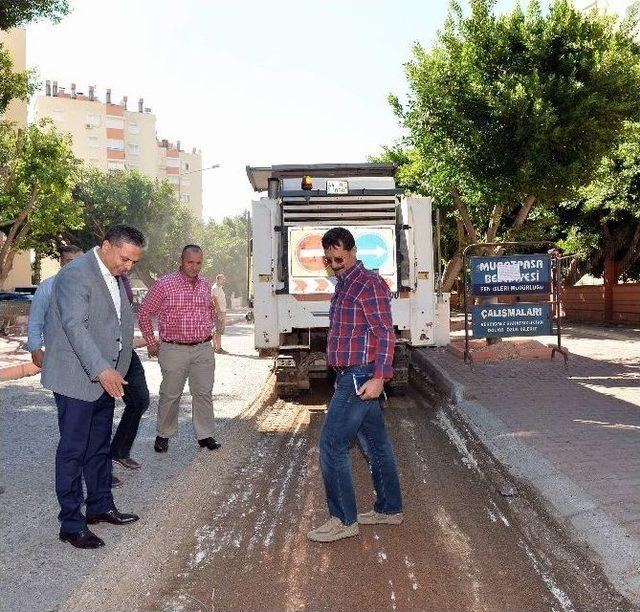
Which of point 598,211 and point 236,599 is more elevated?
point 598,211

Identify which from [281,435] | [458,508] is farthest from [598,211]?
[458,508]

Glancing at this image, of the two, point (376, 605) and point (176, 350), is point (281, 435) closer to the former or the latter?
point (176, 350)

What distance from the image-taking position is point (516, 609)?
11.6 ft

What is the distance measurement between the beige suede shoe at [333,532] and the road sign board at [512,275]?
8.45 meters

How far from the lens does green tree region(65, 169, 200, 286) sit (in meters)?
46.5

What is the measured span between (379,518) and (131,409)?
2390 mm

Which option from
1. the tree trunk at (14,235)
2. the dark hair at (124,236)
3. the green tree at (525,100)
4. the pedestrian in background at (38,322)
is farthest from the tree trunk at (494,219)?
the tree trunk at (14,235)

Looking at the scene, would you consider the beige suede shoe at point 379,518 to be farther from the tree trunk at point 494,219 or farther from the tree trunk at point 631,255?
the tree trunk at point 631,255

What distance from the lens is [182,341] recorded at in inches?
262

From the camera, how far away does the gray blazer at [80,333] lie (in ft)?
13.6

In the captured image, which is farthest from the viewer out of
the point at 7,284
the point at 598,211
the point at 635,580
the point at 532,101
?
the point at 7,284

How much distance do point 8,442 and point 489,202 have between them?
12353 millimetres

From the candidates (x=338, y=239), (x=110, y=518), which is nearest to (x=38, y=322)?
(x=110, y=518)

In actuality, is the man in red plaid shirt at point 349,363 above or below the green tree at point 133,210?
below
